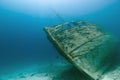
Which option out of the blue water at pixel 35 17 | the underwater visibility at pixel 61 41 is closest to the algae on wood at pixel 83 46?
the underwater visibility at pixel 61 41

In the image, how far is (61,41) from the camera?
6.56 meters

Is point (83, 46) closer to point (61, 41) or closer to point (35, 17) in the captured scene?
point (61, 41)

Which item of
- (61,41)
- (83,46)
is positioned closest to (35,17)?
(61,41)

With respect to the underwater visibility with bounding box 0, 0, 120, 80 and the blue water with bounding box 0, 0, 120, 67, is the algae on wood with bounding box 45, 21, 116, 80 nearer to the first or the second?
the underwater visibility with bounding box 0, 0, 120, 80

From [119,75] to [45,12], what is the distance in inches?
1882

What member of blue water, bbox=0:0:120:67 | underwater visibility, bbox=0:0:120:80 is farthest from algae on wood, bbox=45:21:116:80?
blue water, bbox=0:0:120:67

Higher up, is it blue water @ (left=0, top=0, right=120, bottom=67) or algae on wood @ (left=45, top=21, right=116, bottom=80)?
blue water @ (left=0, top=0, right=120, bottom=67)

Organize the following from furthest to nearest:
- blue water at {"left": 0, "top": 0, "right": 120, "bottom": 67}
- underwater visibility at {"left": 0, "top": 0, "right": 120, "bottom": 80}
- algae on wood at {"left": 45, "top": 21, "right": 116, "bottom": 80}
→ 1. blue water at {"left": 0, "top": 0, "right": 120, "bottom": 67}
2. underwater visibility at {"left": 0, "top": 0, "right": 120, "bottom": 80}
3. algae on wood at {"left": 45, "top": 21, "right": 116, "bottom": 80}

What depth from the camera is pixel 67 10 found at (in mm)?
48000

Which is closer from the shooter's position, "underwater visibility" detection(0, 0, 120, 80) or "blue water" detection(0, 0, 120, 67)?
"underwater visibility" detection(0, 0, 120, 80)

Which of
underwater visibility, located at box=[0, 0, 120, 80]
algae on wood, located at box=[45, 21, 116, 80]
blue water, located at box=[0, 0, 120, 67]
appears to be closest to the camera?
algae on wood, located at box=[45, 21, 116, 80]

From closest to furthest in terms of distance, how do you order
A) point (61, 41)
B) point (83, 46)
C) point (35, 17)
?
point (83, 46) → point (61, 41) → point (35, 17)

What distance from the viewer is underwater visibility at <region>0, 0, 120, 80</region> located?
6.38 metres

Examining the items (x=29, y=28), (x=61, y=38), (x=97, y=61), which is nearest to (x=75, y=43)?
(x=61, y=38)
